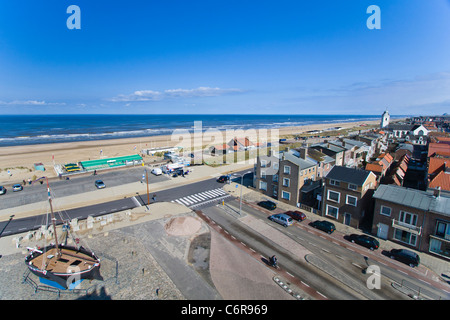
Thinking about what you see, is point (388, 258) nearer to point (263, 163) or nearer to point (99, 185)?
point (263, 163)

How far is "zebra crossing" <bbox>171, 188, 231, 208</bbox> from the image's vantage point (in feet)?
140

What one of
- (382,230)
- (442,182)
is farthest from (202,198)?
(442,182)

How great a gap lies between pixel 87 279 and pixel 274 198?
105 feet

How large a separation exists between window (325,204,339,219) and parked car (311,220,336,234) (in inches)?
123

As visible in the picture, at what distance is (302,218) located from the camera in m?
35.5

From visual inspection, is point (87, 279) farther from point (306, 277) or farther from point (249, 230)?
point (306, 277)

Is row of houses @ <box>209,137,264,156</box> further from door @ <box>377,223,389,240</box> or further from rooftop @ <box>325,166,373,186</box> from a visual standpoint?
door @ <box>377,223,389,240</box>

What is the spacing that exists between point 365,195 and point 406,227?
6.31m

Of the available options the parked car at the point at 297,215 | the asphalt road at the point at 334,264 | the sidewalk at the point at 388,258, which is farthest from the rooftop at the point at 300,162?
the asphalt road at the point at 334,264

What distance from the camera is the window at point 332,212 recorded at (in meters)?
35.6

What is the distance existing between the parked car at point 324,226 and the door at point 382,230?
5.46m

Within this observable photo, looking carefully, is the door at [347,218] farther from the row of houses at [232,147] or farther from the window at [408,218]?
the row of houses at [232,147]
